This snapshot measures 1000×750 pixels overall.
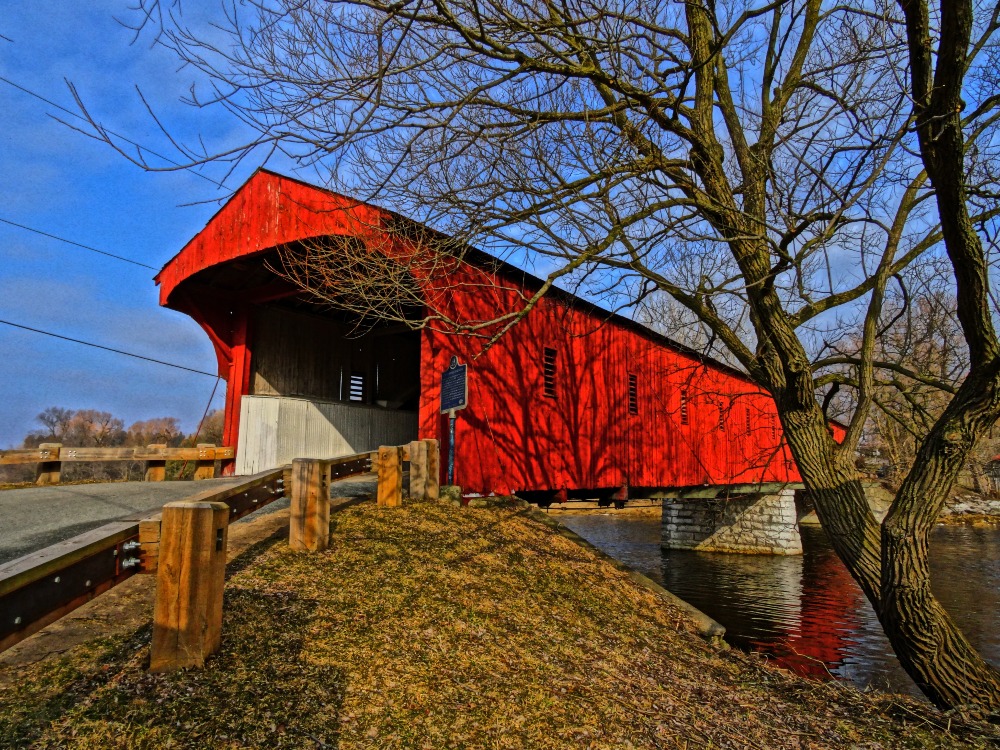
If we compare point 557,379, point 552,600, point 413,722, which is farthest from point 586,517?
point 413,722

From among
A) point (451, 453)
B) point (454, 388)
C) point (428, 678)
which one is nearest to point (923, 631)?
point (428, 678)

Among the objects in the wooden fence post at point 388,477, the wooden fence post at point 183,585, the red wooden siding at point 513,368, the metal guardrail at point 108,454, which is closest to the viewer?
the wooden fence post at point 183,585

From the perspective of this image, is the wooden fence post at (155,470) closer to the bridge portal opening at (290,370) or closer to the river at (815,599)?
the bridge portal opening at (290,370)

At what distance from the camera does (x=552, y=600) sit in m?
5.74

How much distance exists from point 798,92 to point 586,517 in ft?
102

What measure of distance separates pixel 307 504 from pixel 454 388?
3.37m

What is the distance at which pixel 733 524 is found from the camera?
70.2 ft

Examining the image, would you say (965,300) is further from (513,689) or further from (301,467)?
(301,467)

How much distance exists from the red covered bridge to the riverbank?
3408mm

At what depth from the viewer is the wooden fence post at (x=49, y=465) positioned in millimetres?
9891

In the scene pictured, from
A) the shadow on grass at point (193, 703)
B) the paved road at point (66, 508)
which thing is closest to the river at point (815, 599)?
the shadow on grass at point (193, 703)

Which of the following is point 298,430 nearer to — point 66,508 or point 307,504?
point 66,508

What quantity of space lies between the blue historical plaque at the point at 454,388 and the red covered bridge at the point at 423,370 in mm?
451

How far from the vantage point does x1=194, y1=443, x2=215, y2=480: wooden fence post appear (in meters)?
11.3
